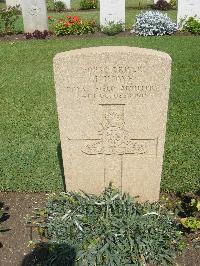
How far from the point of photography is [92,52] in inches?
141

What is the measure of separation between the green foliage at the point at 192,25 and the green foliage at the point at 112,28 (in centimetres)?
224

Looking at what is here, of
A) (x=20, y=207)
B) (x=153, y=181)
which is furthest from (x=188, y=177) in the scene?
(x=20, y=207)

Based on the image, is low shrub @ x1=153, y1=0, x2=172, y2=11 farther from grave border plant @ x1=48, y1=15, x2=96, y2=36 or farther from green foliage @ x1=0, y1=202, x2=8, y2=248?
green foliage @ x1=0, y1=202, x2=8, y2=248

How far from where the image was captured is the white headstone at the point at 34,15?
13078 millimetres

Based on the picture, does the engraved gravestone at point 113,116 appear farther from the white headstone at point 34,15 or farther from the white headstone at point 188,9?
the white headstone at point 34,15

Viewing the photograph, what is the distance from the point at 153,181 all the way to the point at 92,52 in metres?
1.71

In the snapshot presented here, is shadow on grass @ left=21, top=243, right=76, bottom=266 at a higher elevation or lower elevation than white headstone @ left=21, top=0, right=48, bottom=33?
lower

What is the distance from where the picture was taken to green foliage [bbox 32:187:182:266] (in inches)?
152

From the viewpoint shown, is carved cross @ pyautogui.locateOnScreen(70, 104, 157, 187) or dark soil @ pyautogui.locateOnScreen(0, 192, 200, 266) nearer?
carved cross @ pyautogui.locateOnScreen(70, 104, 157, 187)

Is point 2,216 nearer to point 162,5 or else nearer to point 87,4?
point 162,5

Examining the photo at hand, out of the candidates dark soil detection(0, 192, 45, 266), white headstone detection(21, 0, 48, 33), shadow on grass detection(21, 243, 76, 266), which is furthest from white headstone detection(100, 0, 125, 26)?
shadow on grass detection(21, 243, 76, 266)

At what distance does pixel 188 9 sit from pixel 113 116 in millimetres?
10132

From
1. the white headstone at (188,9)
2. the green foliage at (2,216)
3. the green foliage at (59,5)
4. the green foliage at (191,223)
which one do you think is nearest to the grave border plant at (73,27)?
the white headstone at (188,9)

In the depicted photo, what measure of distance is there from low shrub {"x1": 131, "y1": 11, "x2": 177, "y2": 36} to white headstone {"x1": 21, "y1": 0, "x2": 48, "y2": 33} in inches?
129
